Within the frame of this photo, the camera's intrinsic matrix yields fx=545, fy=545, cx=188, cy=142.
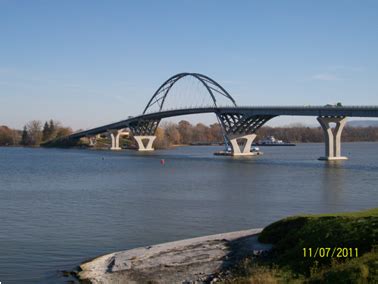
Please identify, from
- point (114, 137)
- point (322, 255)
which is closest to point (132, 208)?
point (322, 255)

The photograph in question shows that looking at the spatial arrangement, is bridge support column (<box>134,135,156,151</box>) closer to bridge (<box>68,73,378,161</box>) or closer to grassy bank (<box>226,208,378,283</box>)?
bridge (<box>68,73,378,161</box>)

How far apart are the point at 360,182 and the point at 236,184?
11475mm

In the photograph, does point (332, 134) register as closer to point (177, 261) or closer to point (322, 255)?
point (177, 261)

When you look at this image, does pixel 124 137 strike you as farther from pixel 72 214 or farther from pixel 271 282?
pixel 271 282

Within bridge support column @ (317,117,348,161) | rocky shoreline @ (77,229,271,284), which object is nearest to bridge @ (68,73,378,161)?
bridge support column @ (317,117,348,161)

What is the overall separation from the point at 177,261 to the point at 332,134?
73053 millimetres

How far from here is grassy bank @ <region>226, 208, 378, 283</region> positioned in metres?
12.8

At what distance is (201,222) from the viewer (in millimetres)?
28250

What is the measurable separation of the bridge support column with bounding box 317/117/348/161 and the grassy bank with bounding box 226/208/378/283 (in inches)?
2790

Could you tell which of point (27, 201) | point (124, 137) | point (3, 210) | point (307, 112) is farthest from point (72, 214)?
point (124, 137)

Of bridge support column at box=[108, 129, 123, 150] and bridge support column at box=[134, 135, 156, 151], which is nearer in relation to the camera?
bridge support column at box=[134, 135, 156, 151]

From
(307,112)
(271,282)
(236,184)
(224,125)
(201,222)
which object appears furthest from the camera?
(224,125)

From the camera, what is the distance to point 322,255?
14461 mm

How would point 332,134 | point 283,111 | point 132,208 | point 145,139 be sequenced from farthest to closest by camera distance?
point 145,139, point 283,111, point 332,134, point 132,208
